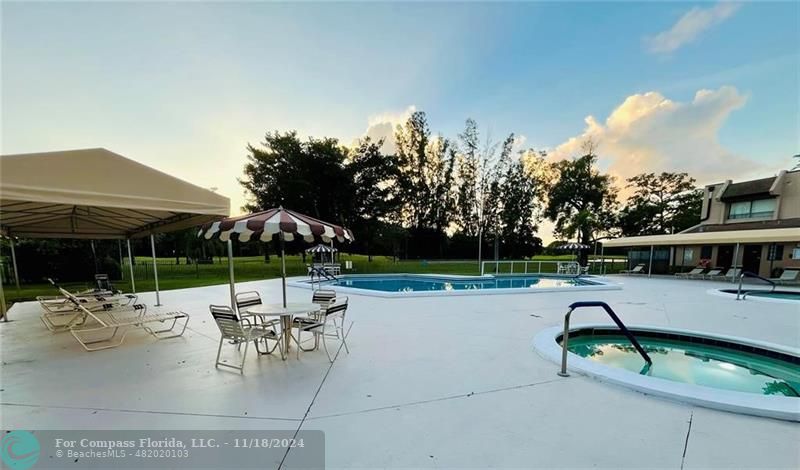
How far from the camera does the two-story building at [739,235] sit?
48.3ft

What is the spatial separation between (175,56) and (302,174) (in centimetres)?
1367

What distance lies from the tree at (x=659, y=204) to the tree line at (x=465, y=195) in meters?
0.08

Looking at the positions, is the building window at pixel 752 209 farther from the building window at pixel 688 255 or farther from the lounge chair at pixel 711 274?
the lounge chair at pixel 711 274

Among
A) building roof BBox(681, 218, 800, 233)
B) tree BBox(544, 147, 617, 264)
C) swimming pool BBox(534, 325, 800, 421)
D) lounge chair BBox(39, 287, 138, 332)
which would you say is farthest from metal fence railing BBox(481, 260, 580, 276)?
lounge chair BBox(39, 287, 138, 332)

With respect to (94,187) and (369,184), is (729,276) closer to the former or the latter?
(369,184)

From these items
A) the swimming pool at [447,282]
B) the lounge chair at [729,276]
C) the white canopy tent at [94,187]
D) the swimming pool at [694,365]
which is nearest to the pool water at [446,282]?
the swimming pool at [447,282]

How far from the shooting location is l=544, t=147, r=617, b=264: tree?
89.6ft

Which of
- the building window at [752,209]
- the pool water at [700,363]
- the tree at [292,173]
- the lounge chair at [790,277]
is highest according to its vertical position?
the tree at [292,173]

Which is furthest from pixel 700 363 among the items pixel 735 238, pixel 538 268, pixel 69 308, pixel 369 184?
pixel 369 184

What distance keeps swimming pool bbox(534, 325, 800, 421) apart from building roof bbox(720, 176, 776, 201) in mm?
19822

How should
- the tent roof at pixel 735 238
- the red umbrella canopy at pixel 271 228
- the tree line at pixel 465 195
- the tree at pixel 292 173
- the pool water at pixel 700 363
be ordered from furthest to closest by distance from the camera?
1. the tree line at pixel 465 195
2. the tree at pixel 292 173
3. the tent roof at pixel 735 238
4. the pool water at pixel 700 363
5. the red umbrella canopy at pixel 271 228

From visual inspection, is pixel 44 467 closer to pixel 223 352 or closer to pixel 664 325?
pixel 223 352

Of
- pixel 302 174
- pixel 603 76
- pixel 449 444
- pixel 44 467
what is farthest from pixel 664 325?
pixel 302 174

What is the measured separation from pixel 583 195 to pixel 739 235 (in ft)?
49.9
